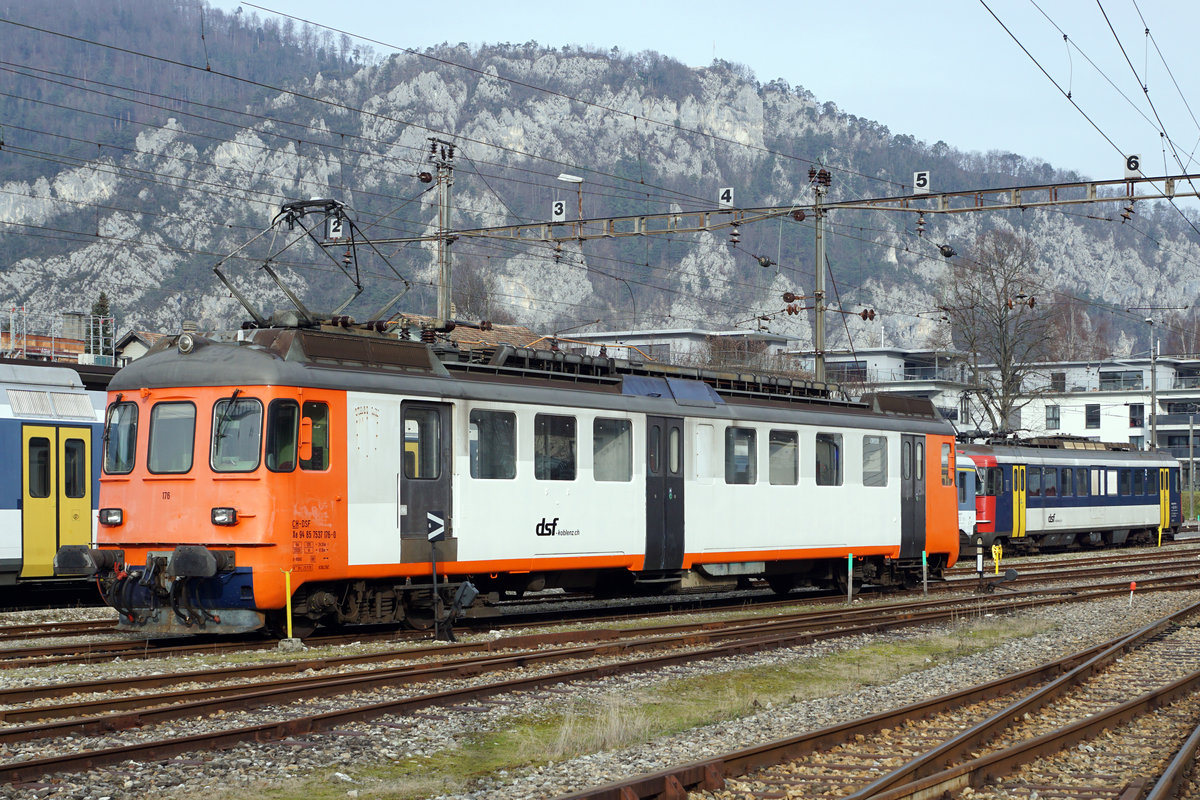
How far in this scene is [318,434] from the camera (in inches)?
559

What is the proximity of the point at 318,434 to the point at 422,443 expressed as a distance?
1.44 metres

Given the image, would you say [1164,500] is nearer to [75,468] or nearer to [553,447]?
[553,447]

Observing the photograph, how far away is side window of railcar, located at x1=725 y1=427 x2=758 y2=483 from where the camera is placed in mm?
19375

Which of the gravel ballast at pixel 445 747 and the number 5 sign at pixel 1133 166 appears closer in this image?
the gravel ballast at pixel 445 747

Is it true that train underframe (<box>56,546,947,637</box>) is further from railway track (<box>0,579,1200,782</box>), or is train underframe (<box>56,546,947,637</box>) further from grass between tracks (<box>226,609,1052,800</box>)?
grass between tracks (<box>226,609,1052,800</box>)

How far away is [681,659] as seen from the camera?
13633 mm

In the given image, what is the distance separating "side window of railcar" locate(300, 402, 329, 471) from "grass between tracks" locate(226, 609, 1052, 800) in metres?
4.06

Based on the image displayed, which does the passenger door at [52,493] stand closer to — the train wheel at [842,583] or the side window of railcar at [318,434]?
the side window of railcar at [318,434]

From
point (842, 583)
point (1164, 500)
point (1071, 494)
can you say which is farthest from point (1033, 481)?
point (842, 583)

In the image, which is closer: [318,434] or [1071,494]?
[318,434]

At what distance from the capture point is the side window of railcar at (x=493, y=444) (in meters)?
15.8

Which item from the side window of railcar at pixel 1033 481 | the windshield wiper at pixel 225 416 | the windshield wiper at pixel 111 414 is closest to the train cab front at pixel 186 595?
the windshield wiper at pixel 225 416

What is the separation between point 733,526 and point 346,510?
22.8 feet

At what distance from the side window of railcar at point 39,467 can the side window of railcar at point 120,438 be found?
4967mm
